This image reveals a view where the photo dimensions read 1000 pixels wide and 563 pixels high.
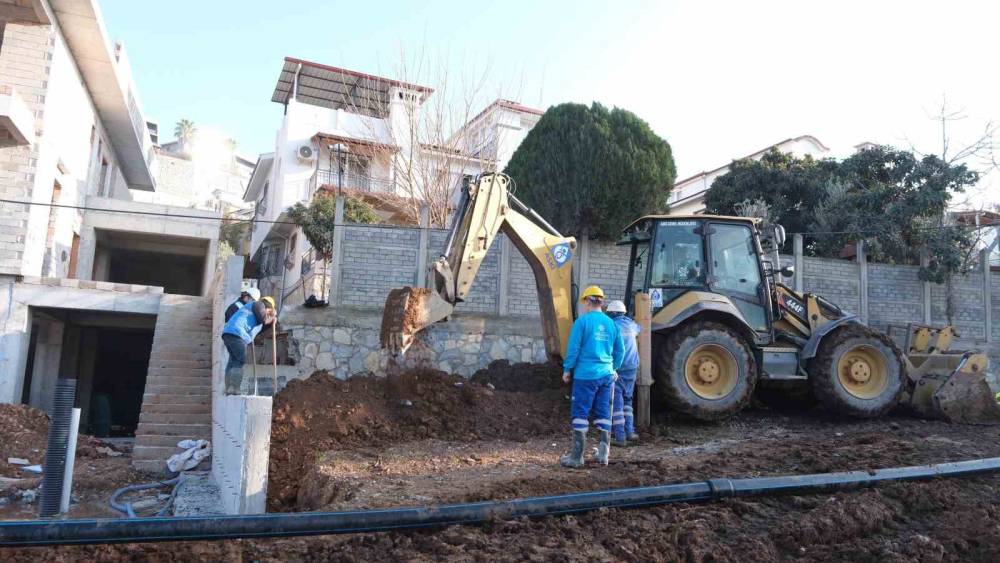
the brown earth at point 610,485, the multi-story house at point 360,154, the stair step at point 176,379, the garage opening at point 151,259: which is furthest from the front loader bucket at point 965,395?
the garage opening at point 151,259

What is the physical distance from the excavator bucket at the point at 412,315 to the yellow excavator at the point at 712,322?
1 cm

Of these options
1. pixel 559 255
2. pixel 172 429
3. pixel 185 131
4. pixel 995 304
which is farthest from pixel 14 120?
pixel 185 131

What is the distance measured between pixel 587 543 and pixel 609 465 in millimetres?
2502

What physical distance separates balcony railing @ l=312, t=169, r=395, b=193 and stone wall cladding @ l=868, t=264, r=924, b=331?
482 inches

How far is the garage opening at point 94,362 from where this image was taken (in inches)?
645

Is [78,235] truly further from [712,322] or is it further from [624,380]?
[712,322]

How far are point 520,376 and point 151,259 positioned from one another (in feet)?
65.4

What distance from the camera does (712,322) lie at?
949 centimetres

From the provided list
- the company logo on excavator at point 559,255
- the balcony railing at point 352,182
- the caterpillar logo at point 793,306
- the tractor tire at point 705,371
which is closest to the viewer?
the tractor tire at point 705,371

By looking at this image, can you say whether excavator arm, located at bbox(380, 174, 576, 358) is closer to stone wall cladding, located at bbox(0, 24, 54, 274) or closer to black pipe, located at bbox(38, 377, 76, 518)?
black pipe, located at bbox(38, 377, 76, 518)

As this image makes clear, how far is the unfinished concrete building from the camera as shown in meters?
13.2

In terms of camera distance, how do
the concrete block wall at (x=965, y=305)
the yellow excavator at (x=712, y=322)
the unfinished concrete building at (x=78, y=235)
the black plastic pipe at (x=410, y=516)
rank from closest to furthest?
the black plastic pipe at (x=410, y=516), the yellow excavator at (x=712, y=322), the unfinished concrete building at (x=78, y=235), the concrete block wall at (x=965, y=305)

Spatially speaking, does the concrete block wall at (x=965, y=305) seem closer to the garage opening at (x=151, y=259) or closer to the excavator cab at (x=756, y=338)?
the excavator cab at (x=756, y=338)

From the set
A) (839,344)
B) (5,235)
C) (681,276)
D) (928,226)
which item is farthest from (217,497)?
(928,226)
